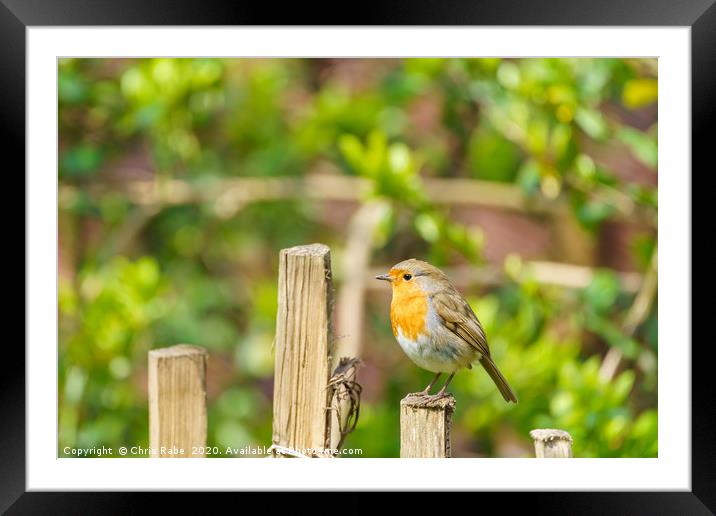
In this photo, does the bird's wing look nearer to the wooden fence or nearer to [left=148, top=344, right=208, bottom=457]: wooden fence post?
the wooden fence

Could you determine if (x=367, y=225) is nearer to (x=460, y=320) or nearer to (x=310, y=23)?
(x=460, y=320)

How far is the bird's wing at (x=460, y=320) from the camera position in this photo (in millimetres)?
2370

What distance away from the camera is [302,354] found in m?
2.00

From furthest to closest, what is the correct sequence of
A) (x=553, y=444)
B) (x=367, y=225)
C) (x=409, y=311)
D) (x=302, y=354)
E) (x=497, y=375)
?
(x=367, y=225) → (x=497, y=375) → (x=409, y=311) → (x=553, y=444) → (x=302, y=354)

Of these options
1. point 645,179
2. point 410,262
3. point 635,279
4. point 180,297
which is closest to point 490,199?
point 635,279

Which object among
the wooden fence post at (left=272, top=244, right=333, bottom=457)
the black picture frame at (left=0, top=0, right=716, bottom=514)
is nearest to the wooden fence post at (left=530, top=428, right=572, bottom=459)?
the black picture frame at (left=0, top=0, right=716, bottom=514)

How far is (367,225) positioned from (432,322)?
219 centimetres

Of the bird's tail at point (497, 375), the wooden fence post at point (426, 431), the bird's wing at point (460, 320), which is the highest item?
the bird's wing at point (460, 320)

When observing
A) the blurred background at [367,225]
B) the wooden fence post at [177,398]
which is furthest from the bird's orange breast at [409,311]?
the blurred background at [367,225]

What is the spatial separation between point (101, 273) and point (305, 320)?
248 cm

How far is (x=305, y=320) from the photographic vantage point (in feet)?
6.54

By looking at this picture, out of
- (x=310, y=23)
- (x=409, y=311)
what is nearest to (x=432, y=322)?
(x=409, y=311)

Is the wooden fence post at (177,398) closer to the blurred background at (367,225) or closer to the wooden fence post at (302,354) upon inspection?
the wooden fence post at (302,354)

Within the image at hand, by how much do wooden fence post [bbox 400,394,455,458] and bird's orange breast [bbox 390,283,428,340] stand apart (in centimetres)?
29
